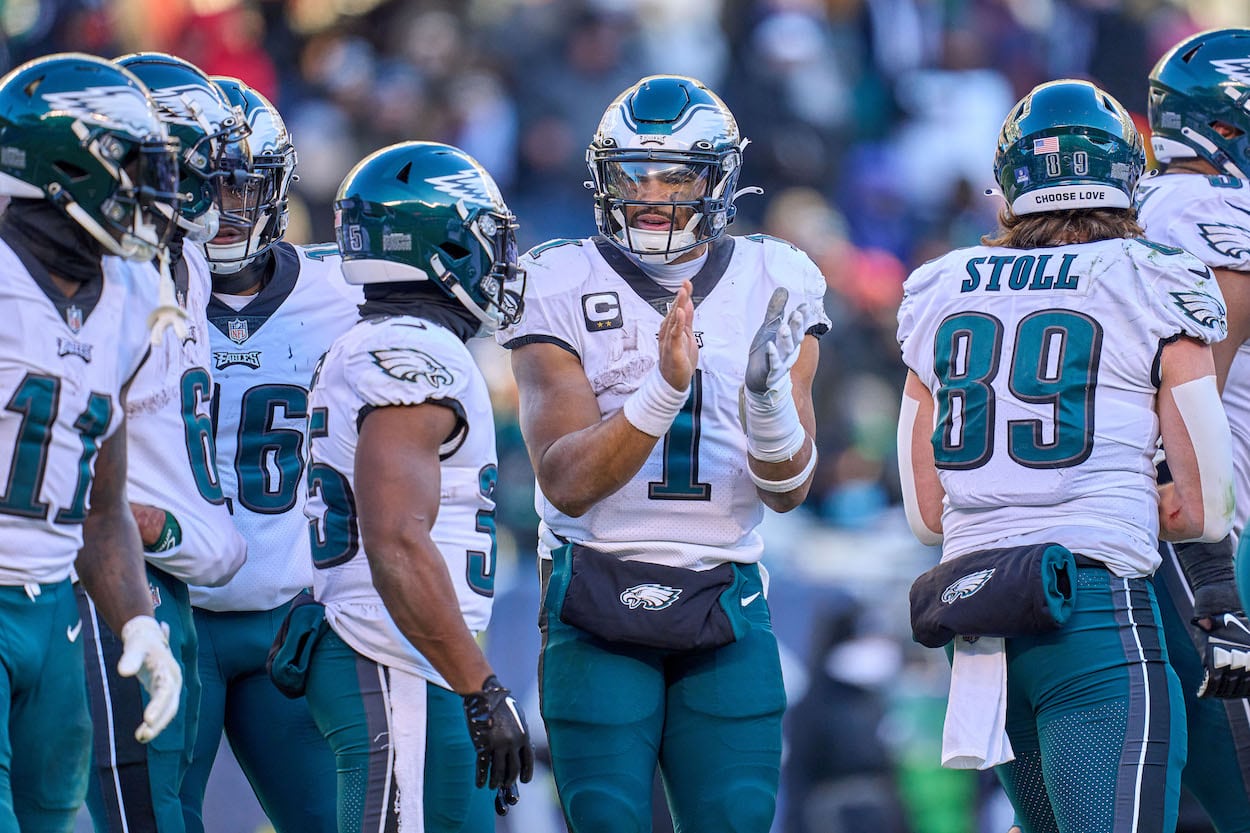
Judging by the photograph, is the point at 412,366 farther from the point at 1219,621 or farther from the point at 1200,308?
the point at 1219,621

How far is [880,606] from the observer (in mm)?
7121

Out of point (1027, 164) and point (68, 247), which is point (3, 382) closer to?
point (68, 247)

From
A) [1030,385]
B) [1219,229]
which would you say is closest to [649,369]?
[1030,385]

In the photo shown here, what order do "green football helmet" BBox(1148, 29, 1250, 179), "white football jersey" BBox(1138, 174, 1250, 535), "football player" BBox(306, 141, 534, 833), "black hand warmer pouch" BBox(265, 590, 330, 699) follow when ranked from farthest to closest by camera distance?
"green football helmet" BBox(1148, 29, 1250, 179) → "white football jersey" BBox(1138, 174, 1250, 535) → "black hand warmer pouch" BBox(265, 590, 330, 699) → "football player" BBox(306, 141, 534, 833)

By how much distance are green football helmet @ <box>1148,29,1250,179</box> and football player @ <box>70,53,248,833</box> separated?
94.8 inches

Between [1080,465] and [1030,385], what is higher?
[1030,385]

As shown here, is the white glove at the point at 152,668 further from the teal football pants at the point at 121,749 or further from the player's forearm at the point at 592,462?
the player's forearm at the point at 592,462

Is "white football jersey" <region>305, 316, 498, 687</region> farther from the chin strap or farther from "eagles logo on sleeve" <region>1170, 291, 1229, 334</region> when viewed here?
Answer: "eagles logo on sleeve" <region>1170, 291, 1229, 334</region>

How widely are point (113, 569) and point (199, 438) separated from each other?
0.75 metres

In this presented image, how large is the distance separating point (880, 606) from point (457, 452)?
151 inches

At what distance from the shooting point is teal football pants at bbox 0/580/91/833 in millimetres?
3223

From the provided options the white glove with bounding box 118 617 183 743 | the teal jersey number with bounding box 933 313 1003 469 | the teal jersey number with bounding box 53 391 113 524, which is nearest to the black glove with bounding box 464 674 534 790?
the white glove with bounding box 118 617 183 743

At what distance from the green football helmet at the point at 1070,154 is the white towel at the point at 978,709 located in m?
1.00

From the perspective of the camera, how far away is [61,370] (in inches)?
128
